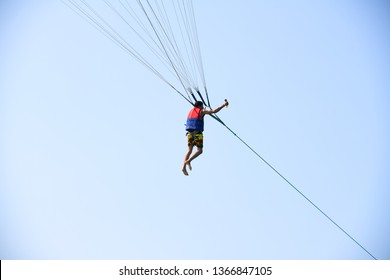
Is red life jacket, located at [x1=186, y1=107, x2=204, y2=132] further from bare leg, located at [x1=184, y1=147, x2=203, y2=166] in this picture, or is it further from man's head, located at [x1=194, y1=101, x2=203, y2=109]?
bare leg, located at [x1=184, y1=147, x2=203, y2=166]

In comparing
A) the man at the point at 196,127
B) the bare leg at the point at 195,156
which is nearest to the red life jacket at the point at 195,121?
the man at the point at 196,127

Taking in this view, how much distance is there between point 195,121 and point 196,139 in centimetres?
52

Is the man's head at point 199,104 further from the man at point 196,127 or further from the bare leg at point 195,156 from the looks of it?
the bare leg at point 195,156

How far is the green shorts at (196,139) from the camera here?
16.7 metres

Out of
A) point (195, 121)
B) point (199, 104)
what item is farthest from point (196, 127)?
point (199, 104)

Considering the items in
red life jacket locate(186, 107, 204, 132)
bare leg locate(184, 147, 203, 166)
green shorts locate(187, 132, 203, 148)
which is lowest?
bare leg locate(184, 147, 203, 166)

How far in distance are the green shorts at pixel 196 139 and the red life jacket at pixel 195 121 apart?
0.14m

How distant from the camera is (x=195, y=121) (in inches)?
653

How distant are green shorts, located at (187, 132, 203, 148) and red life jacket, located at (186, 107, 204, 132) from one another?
0.14 m

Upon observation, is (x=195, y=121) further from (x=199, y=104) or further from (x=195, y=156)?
(x=195, y=156)

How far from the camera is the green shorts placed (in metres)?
16.7

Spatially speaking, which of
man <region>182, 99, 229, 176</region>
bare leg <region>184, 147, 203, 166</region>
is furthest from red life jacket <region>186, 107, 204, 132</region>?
bare leg <region>184, 147, 203, 166</region>
